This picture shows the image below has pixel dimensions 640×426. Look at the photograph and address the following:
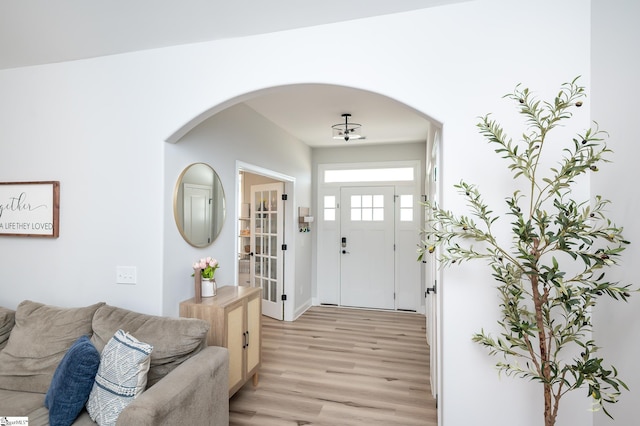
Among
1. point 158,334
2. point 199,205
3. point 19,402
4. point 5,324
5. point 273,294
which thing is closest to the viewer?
point 19,402

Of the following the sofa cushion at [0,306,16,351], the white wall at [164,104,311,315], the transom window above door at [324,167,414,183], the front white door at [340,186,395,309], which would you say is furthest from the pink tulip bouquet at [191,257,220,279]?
the transom window above door at [324,167,414,183]

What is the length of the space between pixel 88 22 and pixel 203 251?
1.77 meters

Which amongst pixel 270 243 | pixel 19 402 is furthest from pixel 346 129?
pixel 19 402

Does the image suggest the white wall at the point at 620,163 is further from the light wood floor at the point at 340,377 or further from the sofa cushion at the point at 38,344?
the sofa cushion at the point at 38,344

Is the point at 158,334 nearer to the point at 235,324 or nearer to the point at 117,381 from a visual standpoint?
the point at 117,381

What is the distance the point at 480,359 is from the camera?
1.83 meters

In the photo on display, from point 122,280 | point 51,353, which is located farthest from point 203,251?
point 51,353

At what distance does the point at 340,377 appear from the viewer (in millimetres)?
3264

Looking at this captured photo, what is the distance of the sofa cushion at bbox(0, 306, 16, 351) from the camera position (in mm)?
2287

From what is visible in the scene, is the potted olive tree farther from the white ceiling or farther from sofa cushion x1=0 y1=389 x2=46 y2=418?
sofa cushion x1=0 y1=389 x2=46 y2=418

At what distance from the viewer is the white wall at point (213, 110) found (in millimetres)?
1812

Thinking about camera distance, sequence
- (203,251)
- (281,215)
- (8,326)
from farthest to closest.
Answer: (281,215) < (203,251) < (8,326)

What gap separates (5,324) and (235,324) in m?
1.49

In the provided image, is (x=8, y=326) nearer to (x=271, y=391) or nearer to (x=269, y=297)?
(x=271, y=391)
